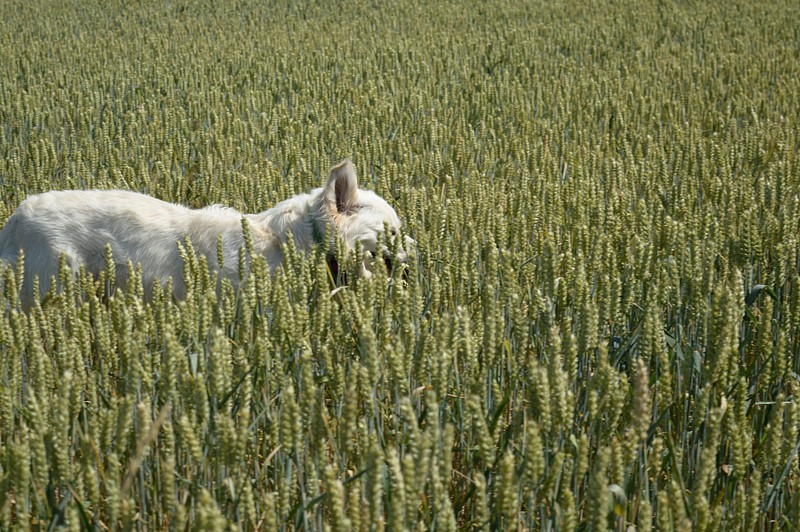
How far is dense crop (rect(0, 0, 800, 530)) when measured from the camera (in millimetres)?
1634

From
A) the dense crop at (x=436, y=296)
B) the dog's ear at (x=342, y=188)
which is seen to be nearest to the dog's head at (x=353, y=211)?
the dog's ear at (x=342, y=188)

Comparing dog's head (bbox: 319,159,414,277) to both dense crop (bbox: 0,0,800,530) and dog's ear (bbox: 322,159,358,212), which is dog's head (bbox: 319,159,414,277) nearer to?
dog's ear (bbox: 322,159,358,212)

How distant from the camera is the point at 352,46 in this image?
985 centimetres

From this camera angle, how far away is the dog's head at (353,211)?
3.61 m

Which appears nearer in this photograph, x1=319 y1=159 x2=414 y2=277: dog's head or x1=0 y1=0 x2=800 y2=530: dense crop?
x1=0 y1=0 x2=800 y2=530: dense crop

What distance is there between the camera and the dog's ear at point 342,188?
11.7 feet

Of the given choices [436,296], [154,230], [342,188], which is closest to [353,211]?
[342,188]

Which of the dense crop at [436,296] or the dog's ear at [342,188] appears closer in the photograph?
the dense crop at [436,296]

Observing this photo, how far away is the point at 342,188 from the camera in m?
3.68

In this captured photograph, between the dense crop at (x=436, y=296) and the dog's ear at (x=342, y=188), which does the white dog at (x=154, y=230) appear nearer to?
the dog's ear at (x=342, y=188)

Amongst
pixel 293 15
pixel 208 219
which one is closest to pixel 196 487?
pixel 208 219

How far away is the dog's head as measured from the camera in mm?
3605

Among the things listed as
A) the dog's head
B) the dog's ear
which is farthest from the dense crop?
the dog's ear

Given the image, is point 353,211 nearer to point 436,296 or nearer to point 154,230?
point 154,230
